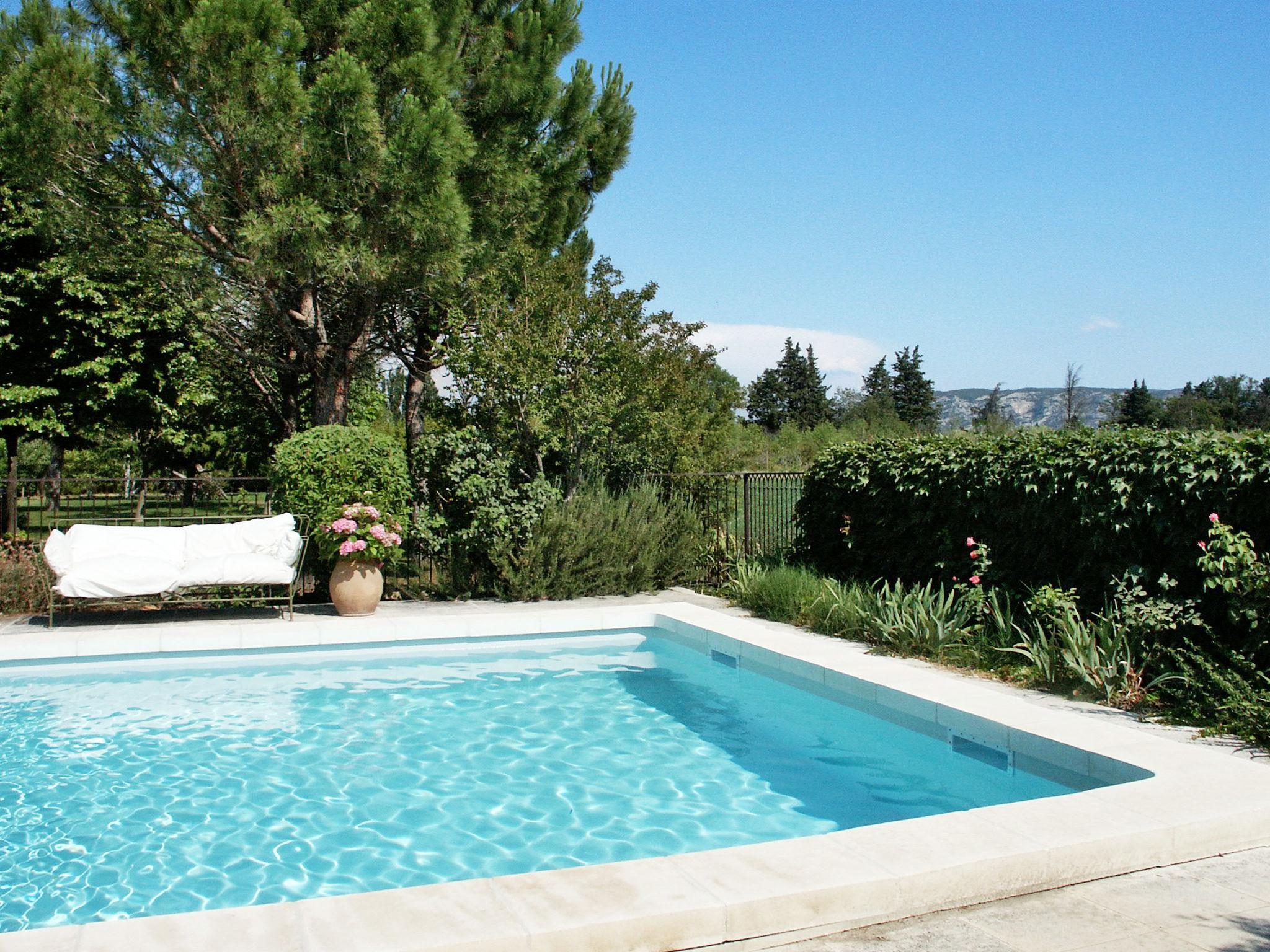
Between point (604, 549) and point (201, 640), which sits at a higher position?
point (604, 549)

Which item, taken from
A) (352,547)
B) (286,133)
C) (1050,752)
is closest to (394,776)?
(1050,752)

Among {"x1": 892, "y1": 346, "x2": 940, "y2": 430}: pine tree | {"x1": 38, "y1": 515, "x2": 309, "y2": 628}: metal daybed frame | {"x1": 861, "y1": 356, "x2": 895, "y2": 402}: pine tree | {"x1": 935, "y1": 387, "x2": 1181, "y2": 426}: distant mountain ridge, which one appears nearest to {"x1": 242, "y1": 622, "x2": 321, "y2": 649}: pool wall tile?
{"x1": 38, "y1": 515, "x2": 309, "y2": 628}: metal daybed frame

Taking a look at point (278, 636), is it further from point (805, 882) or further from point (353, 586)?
point (805, 882)

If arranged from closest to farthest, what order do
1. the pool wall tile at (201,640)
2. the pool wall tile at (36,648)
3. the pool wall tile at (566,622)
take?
the pool wall tile at (36,648) → the pool wall tile at (201,640) → the pool wall tile at (566,622)

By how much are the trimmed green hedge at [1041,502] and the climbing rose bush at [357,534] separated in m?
4.73

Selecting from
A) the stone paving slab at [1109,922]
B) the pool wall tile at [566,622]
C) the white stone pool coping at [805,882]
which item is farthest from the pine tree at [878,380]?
the stone paving slab at [1109,922]

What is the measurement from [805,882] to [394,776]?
10.4ft

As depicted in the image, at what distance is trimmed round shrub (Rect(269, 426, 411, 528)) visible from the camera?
9.64 m

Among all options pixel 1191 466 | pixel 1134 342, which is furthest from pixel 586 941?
pixel 1134 342

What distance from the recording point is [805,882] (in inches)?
122

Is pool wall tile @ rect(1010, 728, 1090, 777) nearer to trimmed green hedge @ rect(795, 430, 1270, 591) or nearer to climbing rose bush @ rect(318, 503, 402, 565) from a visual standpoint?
trimmed green hedge @ rect(795, 430, 1270, 591)

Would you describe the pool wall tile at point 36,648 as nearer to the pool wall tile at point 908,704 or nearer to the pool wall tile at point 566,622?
the pool wall tile at point 566,622

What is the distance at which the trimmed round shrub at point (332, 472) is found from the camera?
31.6 ft

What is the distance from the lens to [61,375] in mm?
14508
